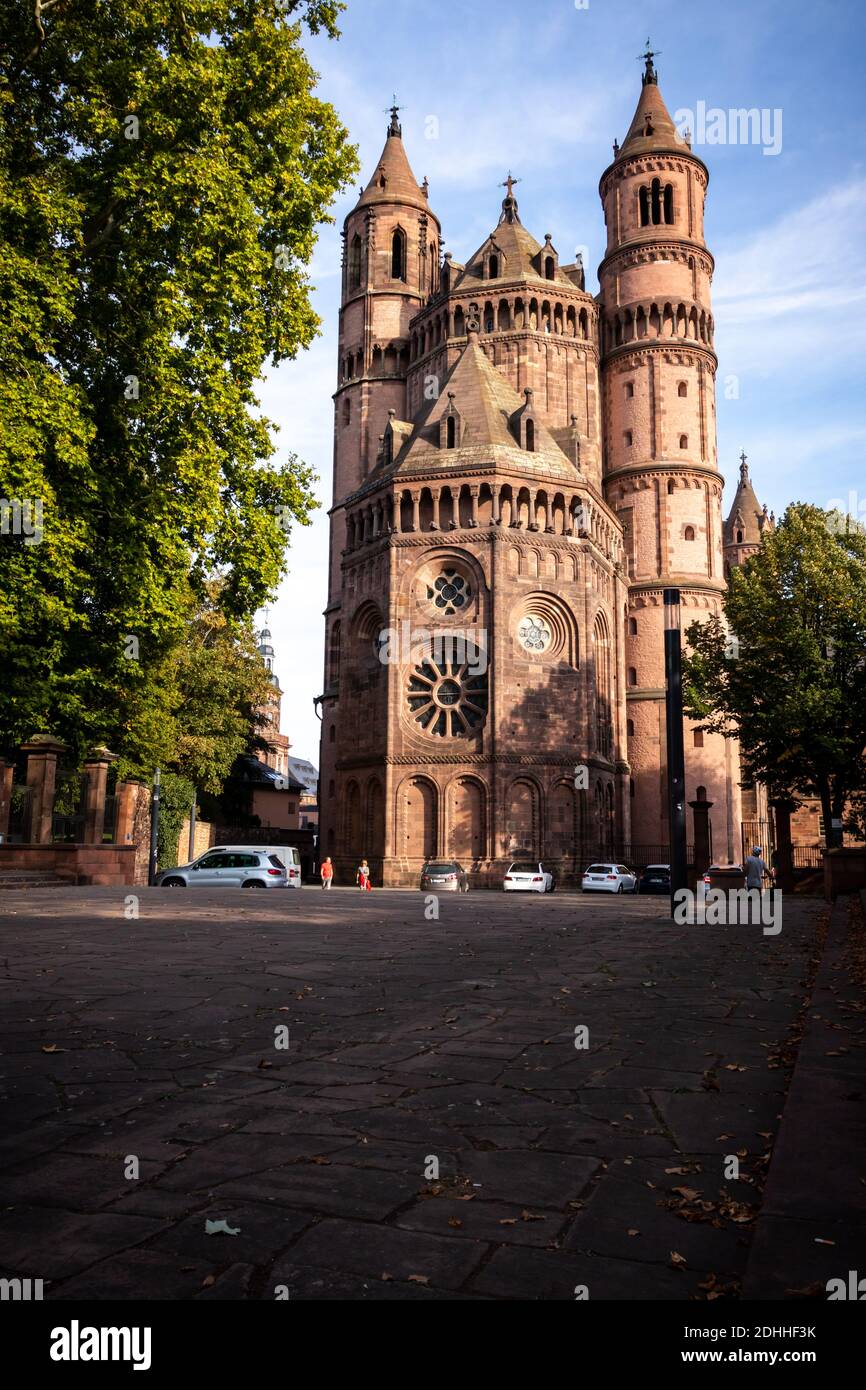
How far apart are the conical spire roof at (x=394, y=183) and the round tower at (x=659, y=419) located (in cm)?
1106

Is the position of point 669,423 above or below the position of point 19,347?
above

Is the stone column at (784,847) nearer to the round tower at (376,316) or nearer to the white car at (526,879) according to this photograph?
the white car at (526,879)

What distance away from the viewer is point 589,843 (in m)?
39.5

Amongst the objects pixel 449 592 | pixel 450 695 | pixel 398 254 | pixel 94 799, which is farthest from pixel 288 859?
pixel 398 254

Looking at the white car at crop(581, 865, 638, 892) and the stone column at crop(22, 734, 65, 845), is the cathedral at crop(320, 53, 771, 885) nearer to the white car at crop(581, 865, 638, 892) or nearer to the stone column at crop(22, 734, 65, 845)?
the white car at crop(581, 865, 638, 892)

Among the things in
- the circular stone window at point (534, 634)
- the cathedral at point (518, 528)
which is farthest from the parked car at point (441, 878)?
the circular stone window at point (534, 634)

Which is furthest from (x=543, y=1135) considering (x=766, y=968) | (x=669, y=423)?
(x=669, y=423)

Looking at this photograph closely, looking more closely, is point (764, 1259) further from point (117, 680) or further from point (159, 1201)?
point (117, 680)

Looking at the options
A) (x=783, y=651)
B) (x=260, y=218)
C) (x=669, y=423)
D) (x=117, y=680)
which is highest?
(x=669, y=423)

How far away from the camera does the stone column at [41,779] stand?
70.7ft

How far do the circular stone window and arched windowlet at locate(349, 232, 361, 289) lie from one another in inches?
970

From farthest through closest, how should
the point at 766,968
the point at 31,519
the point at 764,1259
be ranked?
the point at 31,519
the point at 766,968
the point at 764,1259
